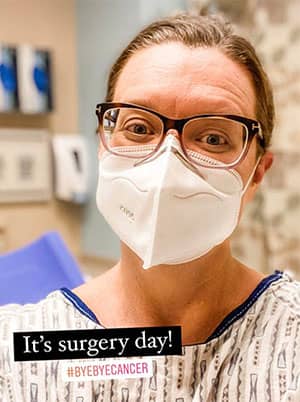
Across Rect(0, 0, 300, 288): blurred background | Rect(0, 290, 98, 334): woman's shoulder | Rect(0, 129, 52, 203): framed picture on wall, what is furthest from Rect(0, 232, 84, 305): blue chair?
Rect(0, 129, 52, 203): framed picture on wall

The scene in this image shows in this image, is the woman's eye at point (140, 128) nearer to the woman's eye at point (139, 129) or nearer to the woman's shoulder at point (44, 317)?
the woman's eye at point (139, 129)

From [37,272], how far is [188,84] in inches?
31.8

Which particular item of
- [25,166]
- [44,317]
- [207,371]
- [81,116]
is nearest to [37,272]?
[44,317]

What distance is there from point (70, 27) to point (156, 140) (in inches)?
63.5

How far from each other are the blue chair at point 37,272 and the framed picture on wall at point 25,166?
2.34 feet

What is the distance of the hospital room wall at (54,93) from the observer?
2166 millimetres

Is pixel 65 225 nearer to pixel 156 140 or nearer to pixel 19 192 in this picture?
pixel 19 192

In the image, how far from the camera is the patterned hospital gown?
0.81 metres

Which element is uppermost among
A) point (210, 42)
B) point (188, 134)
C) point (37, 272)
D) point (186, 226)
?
point (210, 42)

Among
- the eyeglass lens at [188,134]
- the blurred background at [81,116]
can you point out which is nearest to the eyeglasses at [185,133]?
the eyeglass lens at [188,134]

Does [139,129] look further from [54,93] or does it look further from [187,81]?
[54,93]

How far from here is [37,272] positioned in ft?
4.80

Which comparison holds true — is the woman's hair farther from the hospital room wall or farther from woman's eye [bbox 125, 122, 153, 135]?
the hospital room wall

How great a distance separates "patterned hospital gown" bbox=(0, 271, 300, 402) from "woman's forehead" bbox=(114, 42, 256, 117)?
33 centimetres
